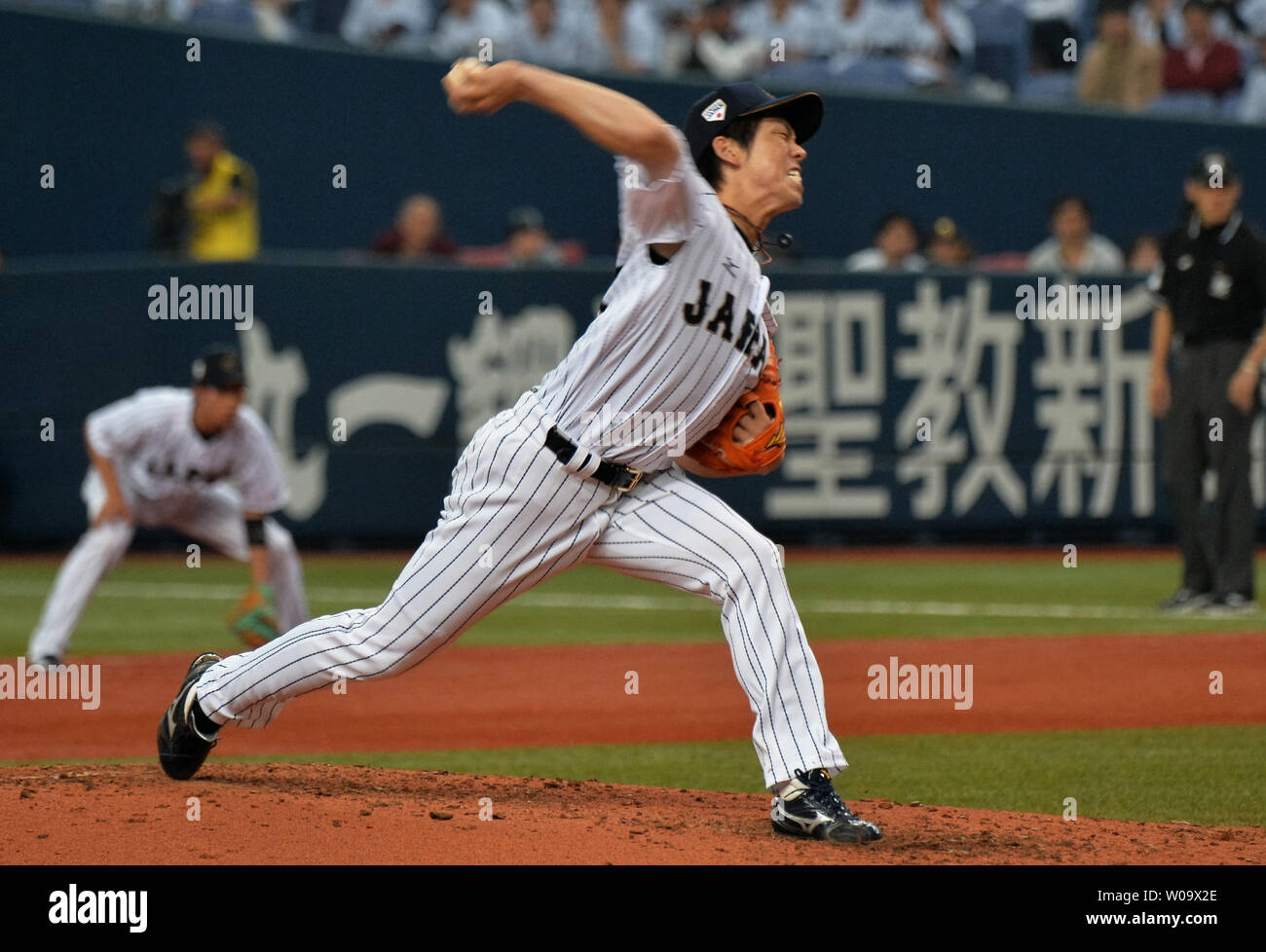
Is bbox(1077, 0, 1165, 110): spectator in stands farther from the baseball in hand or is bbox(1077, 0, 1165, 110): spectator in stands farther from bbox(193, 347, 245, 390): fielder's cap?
the baseball in hand

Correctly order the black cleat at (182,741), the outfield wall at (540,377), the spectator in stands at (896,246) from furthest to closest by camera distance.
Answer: the spectator in stands at (896,246) → the outfield wall at (540,377) → the black cleat at (182,741)

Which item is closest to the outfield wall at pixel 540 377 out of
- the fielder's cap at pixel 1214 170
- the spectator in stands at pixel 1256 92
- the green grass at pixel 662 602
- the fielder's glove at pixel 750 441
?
the green grass at pixel 662 602

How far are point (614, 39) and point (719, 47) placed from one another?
940 mm

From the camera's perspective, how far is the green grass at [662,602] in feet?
32.4

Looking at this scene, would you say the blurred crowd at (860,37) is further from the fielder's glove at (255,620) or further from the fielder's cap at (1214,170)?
the fielder's glove at (255,620)

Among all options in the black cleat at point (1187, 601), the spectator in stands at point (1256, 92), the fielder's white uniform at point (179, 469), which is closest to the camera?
the fielder's white uniform at point (179, 469)

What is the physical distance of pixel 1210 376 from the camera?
1023 cm

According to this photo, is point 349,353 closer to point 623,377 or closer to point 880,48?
point 880,48

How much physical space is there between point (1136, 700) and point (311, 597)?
5672mm

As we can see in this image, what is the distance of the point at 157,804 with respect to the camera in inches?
187

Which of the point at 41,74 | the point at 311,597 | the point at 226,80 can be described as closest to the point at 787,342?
the point at 311,597
